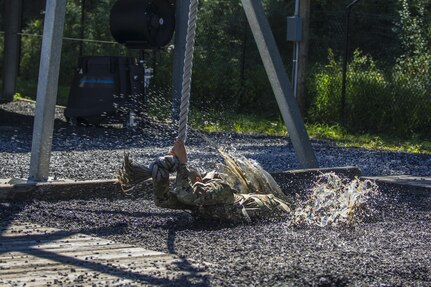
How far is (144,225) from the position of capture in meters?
6.81

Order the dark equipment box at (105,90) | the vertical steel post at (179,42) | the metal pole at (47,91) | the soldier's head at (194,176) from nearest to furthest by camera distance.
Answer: the soldier's head at (194,176) < the metal pole at (47,91) < the dark equipment box at (105,90) < the vertical steel post at (179,42)

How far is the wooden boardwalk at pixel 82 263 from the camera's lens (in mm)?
4965

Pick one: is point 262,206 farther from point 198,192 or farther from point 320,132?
point 320,132

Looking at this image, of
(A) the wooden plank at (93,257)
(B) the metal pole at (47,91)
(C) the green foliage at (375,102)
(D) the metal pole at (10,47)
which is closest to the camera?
(A) the wooden plank at (93,257)

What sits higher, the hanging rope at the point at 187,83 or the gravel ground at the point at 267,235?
the hanging rope at the point at 187,83

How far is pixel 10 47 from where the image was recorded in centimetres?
2052

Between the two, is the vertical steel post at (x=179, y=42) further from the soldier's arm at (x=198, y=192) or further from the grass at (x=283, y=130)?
the soldier's arm at (x=198, y=192)

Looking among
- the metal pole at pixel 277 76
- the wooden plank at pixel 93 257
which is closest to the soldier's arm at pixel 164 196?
the wooden plank at pixel 93 257

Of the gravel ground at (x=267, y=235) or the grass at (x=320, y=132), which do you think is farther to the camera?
the grass at (x=320, y=132)

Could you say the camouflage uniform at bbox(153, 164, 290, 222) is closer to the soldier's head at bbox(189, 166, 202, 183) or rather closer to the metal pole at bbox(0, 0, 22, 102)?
the soldier's head at bbox(189, 166, 202, 183)

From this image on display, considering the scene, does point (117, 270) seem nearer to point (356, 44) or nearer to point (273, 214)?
→ point (273, 214)

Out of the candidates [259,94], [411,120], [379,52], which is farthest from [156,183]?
[379,52]

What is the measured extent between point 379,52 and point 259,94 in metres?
2.74

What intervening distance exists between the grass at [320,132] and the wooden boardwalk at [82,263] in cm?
926
